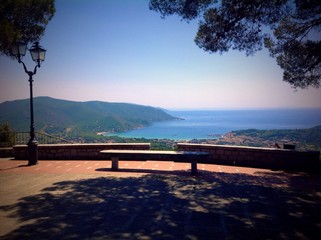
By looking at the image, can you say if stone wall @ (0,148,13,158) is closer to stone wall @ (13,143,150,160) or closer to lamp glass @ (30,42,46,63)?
stone wall @ (13,143,150,160)

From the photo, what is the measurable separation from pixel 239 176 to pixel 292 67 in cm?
552

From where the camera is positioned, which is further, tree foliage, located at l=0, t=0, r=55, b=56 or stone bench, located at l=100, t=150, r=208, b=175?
tree foliage, located at l=0, t=0, r=55, b=56

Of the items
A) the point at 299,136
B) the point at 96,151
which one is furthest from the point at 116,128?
the point at 96,151

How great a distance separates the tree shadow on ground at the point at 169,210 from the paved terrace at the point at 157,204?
2 cm

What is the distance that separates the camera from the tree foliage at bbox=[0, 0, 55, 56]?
9.28m

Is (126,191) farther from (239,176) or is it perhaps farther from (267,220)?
(239,176)

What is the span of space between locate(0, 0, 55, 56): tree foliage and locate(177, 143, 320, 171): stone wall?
343 inches

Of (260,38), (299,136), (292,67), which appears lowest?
(299,136)

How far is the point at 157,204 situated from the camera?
4602 mm

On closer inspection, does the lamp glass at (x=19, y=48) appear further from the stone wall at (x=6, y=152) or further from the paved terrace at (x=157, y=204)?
the stone wall at (x=6, y=152)

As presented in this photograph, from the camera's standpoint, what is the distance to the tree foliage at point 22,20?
30.5 feet

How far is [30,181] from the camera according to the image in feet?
20.7

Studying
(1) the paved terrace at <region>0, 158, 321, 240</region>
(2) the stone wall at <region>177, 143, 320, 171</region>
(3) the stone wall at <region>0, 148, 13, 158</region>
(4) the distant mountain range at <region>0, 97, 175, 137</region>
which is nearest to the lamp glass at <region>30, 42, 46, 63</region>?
(1) the paved terrace at <region>0, 158, 321, 240</region>

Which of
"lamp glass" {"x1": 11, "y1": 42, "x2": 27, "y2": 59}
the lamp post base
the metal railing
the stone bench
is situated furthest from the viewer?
the metal railing
